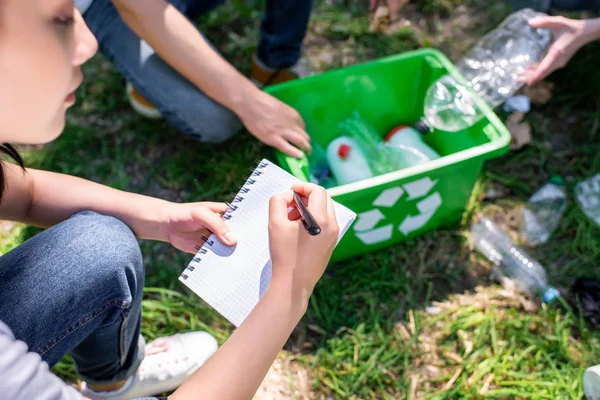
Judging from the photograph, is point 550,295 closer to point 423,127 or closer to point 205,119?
point 423,127

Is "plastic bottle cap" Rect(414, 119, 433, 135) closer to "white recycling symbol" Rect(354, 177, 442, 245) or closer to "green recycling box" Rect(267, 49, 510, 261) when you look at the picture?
"green recycling box" Rect(267, 49, 510, 261)

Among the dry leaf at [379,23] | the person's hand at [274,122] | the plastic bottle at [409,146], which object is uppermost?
the person's hand at [274,122]

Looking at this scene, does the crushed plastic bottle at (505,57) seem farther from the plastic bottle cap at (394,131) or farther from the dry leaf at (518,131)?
the plastic bottle cap at (394,131)

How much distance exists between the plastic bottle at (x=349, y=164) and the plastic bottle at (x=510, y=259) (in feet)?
1.40

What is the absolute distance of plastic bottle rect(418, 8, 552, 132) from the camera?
5.79 feet

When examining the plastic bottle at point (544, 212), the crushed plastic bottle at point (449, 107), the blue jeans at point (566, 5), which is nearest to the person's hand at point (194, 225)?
the crushed plastic bottle at point (449, 107)

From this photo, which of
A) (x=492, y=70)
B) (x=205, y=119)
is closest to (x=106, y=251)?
(x=205, y=119)

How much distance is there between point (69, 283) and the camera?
1033 millimetres

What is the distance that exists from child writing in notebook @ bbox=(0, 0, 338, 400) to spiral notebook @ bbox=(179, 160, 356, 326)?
3 cm

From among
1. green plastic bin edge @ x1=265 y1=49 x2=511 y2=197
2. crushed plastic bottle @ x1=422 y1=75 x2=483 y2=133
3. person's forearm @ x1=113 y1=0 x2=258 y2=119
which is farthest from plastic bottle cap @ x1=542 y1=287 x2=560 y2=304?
person's forearm @ x1=113 y1=0 x2=258 y2=119

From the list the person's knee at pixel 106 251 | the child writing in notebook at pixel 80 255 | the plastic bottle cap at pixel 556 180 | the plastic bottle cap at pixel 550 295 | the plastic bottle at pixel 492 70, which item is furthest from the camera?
the plastic bottle cap at pixel 556 180

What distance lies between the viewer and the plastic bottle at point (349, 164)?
179 centimetres

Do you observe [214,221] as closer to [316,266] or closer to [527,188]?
[316,266]

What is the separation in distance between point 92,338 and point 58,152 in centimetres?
100
